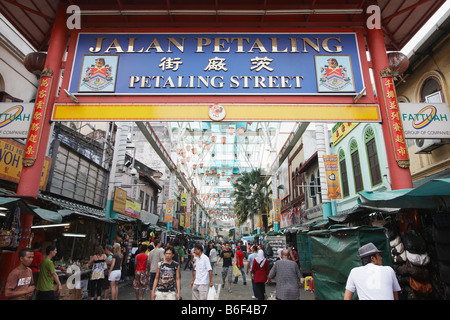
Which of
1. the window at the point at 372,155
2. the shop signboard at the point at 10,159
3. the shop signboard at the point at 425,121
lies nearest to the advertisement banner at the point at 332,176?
the window at the point at 372,155

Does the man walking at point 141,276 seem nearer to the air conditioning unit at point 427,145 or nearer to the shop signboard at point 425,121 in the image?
the shop signboard at point 425,121

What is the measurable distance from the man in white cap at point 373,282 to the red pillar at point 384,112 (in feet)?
14.6

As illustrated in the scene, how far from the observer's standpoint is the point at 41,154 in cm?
802

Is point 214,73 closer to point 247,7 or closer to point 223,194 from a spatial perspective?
point 247,7

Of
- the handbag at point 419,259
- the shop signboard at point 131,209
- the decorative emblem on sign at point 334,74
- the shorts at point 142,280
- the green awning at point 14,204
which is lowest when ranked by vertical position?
the shorts at point 142,280

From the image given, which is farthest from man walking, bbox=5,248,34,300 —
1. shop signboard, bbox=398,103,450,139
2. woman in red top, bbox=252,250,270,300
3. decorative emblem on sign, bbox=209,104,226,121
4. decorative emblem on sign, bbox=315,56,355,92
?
shop signboard, bbox=398,103,450,139

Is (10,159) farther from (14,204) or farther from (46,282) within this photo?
(46,282)

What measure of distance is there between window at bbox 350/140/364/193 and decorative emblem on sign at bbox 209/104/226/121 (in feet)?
36.0

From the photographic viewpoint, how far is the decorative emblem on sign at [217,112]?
27.4 ft

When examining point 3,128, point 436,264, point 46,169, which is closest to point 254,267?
point 436,264

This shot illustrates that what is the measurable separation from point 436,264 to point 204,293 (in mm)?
5179

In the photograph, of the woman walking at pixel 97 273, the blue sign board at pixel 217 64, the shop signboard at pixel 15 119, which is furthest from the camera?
the blue sign board at pixel 217 64

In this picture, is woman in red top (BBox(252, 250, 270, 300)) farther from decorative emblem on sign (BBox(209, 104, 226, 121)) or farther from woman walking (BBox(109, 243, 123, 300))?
decorative emblem on sign (BBox(209, 104, 226, 121))

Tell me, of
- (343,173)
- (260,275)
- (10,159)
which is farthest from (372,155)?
(10,159)
